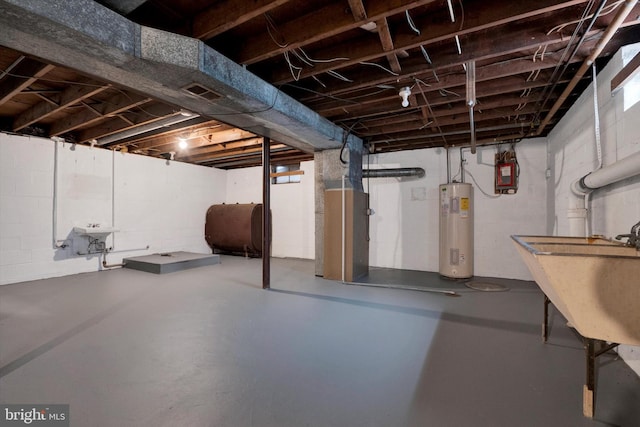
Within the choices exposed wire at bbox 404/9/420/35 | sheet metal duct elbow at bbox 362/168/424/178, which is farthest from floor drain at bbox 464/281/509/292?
exposed wire at bbox 404/9/420/35

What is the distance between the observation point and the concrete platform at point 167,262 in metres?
4.88

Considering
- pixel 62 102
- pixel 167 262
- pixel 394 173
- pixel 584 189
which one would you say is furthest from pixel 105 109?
pixel 584 189

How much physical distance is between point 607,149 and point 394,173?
2942 mm

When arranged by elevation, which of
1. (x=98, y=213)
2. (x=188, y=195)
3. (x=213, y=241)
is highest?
(x=188, y=195)

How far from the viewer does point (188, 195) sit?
264 inches

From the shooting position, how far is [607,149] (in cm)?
230

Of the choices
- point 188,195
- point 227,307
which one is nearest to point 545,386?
point 227,307

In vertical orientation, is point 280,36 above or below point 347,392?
above

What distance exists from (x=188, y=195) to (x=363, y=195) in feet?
14.2

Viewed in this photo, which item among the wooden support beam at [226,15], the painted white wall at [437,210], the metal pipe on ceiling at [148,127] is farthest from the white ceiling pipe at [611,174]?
the metal pipe on ceiling at [148,127]

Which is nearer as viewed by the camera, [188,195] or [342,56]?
[342,56]

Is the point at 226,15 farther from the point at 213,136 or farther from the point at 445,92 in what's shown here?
the point at 213,136

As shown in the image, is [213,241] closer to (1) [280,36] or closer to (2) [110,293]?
(2) [110,293]

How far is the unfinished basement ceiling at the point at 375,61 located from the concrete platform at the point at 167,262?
2243mm
